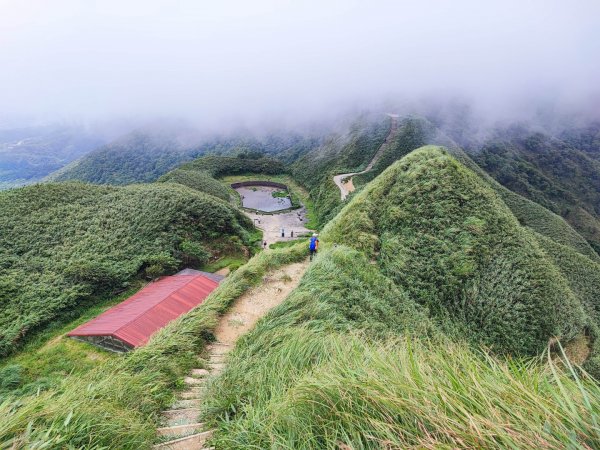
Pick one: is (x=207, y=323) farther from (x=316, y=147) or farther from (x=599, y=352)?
(x=316, y=147)

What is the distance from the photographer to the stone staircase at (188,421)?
11.2 feet

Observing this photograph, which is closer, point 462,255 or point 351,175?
point 462,255

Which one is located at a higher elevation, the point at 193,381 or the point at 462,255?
the point at 193,381

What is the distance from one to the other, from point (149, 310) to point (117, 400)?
9812 mm

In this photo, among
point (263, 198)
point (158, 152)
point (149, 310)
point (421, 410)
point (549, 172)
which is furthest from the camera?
point (158, 152)

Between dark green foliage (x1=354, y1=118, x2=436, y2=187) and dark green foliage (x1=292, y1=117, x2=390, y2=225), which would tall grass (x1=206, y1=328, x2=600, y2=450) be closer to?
dark green foliage (x1=292, y1=117, x2=390, y2=225)

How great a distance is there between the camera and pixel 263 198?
180 ft

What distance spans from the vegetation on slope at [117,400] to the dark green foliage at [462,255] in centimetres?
699

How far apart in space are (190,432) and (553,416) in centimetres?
340

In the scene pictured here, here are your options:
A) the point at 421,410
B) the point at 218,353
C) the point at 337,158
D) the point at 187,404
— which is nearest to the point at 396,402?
the point at 421,410

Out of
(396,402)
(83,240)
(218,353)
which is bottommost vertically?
(83,240)

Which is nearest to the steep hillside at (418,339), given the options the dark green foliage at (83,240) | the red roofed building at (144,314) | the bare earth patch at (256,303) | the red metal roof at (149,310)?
the bare earth patch at (256,303)

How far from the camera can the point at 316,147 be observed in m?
76.1

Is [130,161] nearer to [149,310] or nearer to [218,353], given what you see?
[149,310]
